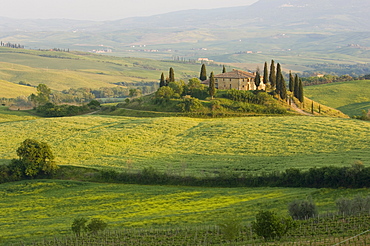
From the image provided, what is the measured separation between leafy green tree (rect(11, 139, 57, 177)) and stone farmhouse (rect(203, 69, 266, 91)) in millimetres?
56081

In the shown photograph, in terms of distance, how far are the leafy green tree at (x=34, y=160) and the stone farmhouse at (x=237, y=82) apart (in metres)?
56.1

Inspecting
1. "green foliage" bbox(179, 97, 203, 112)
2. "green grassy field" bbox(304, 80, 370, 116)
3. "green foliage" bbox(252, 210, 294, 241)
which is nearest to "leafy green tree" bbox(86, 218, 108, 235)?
"green foliage" bbox(252, 210, 294, 241)

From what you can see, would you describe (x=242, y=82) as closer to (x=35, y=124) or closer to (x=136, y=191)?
(x=35, y=124)

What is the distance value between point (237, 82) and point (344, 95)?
4682 cm

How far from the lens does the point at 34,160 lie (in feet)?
209

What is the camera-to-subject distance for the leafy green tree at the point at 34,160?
63284 mm

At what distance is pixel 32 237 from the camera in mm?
42062

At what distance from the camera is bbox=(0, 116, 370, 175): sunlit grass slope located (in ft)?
210

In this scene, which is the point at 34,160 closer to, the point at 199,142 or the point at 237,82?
the point at 199,142

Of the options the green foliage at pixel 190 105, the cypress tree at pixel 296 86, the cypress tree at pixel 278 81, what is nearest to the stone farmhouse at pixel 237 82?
the cypress tree at pixel 278 81

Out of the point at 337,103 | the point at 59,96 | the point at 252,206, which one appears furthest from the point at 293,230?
the point at 59,96

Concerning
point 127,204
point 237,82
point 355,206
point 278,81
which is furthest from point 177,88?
point 355,206

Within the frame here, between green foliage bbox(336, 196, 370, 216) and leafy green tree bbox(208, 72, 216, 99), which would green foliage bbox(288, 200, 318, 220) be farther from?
leafy green tree bbox(208, 72, 216, 99)

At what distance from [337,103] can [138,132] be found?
72.2 m
